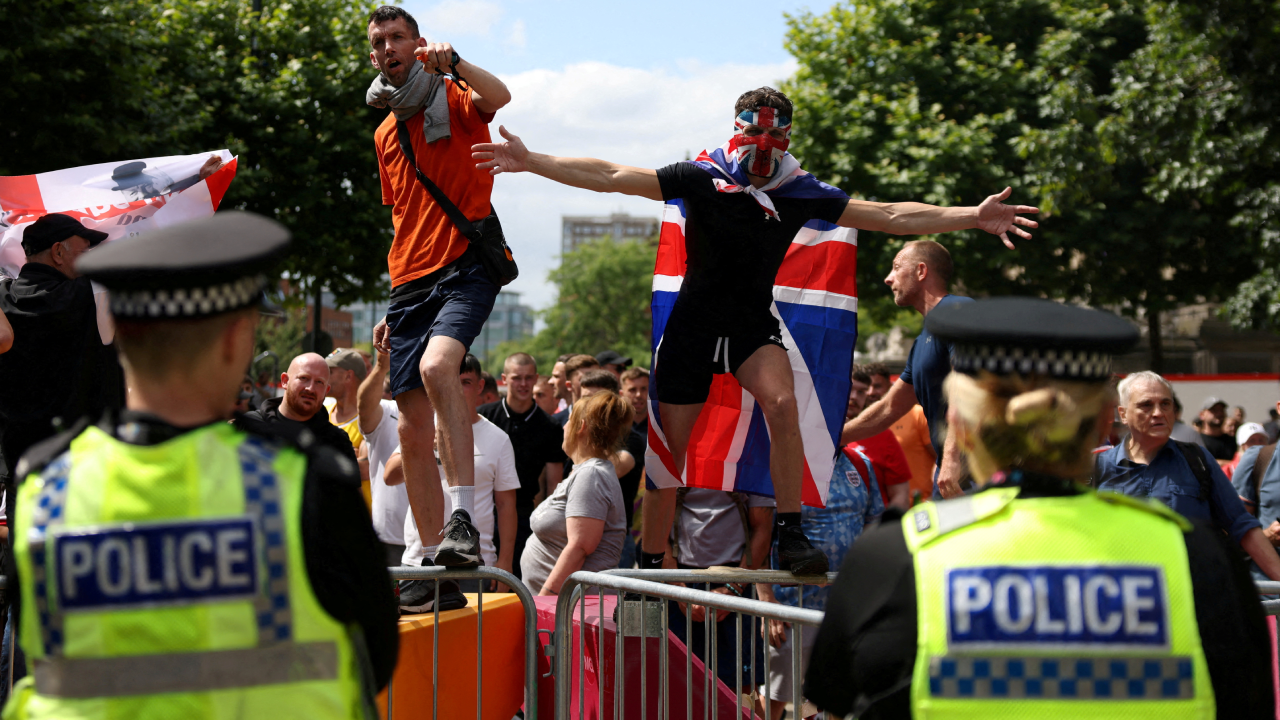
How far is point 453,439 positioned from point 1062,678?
3201 millimetres

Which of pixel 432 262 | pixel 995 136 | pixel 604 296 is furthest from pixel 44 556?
pixel 604 296

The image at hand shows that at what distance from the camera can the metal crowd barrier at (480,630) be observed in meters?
4.58

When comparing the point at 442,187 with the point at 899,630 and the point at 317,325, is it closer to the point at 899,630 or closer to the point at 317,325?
the point at 899,630

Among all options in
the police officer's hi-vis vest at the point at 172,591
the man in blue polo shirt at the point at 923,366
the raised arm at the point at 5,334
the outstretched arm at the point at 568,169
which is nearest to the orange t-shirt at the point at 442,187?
the outstretched arm at the point at 568,169

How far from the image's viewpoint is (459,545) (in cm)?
461

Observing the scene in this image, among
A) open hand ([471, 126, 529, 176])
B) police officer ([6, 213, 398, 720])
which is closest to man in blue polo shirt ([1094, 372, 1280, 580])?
open hand ([471, 126, 529, 176])

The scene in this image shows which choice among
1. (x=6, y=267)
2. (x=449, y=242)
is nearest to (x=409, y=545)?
(x=449, y=242)

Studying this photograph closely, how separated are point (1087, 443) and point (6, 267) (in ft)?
18.3

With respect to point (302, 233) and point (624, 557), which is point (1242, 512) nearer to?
point (624, 557)

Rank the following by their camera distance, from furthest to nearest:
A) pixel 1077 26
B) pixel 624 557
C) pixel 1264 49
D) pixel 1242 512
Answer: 1. pixel 1077 26
2. pixel 1264 49
3. pixel 624 557
4. pixel 1242 512

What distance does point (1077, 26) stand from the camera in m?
22.9

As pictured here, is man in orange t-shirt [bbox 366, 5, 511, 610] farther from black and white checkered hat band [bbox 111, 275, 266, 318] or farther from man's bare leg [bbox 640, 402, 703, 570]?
black and white checkered hat band [bbox 111, 275, 266, 318]

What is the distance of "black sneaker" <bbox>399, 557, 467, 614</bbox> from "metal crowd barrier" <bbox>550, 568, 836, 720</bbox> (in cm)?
43

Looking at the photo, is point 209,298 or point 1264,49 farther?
point 1264,49
